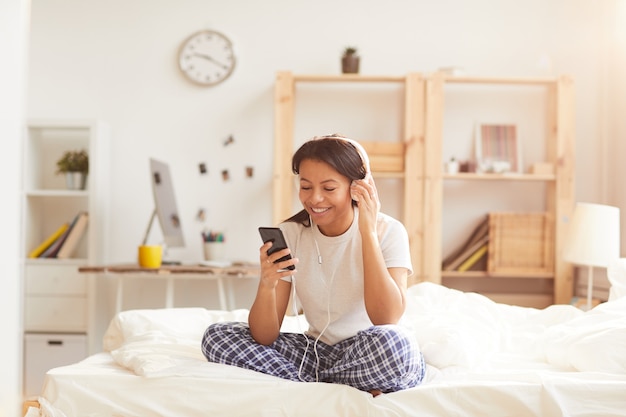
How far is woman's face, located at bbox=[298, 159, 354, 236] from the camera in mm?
1854

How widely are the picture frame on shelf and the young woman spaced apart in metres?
2.22

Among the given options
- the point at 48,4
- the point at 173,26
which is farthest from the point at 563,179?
the point at 48,4

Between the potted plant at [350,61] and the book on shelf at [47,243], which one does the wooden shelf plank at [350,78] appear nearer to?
the potted plant at [350,61]

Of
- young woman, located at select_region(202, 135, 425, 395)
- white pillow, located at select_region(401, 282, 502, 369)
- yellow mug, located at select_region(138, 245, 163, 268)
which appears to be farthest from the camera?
yellow mug, located at select_region(138, 245, 163, 268)

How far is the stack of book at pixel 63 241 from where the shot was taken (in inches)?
153

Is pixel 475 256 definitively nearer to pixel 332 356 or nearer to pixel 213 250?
pixel 213 250

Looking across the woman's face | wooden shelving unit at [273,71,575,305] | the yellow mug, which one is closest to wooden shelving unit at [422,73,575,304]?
wooden shelving unit at [273,71,575,305]

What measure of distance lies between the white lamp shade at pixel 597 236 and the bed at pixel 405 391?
95 centimetres

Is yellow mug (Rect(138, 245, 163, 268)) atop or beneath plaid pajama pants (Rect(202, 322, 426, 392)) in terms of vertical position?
atop

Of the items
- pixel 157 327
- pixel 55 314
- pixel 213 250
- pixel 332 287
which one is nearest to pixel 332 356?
pixel 332 287

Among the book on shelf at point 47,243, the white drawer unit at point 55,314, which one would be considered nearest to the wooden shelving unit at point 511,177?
the white drawer unit at point 55,314

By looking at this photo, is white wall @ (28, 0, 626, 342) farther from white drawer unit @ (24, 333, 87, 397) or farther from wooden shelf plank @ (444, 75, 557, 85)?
white drawer unit @ (24, 333, 87, 397)

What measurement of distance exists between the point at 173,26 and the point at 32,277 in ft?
5.02

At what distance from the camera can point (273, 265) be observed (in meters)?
1.82
